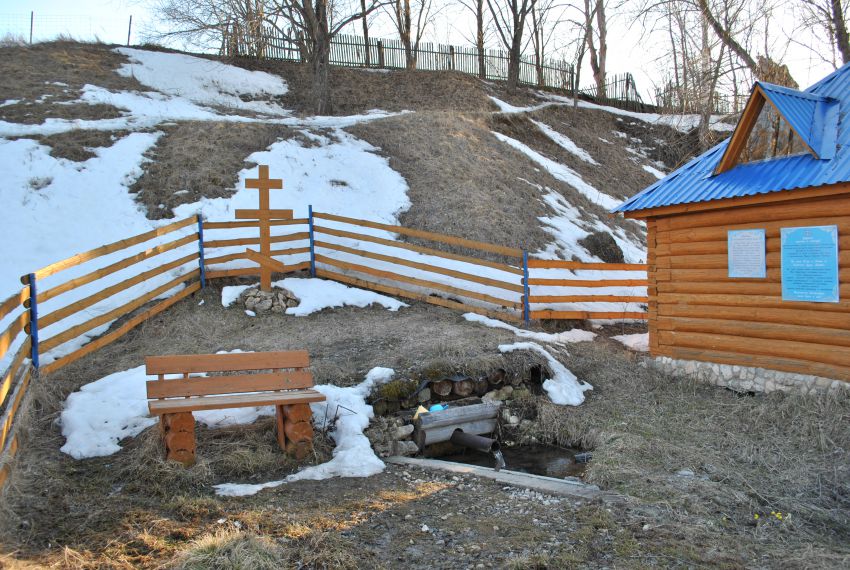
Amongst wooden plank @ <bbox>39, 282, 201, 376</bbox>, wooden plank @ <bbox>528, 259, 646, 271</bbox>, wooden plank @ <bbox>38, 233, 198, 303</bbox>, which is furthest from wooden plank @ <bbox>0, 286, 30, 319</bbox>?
wooden plank @ <bbox>528, 259, 646, 271</bbox>

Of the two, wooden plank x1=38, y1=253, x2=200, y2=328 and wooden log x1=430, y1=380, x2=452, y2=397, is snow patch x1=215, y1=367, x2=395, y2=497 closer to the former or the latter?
wooden log x1=430, y1=380, x2=452, y2=397

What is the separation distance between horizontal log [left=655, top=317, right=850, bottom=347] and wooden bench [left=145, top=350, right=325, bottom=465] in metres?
5.98

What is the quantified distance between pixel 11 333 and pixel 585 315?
984 cm

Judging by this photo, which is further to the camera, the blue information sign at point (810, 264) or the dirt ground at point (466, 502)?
the blue information sign at point (810, 264)

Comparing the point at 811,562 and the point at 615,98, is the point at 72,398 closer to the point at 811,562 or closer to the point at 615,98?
the point at 811,562

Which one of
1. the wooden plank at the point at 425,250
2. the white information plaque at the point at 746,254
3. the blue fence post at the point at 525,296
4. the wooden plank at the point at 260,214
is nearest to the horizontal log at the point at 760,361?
the white information plaque at the point at 746,254

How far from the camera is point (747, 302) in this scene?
8.73 m

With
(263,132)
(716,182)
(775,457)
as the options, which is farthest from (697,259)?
(263,132)

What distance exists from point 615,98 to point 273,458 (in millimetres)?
33013

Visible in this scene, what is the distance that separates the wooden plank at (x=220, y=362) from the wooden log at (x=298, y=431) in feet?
2.10

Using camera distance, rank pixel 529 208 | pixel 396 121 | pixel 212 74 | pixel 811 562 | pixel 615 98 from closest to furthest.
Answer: pixel 811 562, pixel 529 208, pixel 396 121, pixel 212 74, pixel 615 98

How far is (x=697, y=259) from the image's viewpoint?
371 inches

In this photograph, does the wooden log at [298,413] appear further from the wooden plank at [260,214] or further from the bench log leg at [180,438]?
the wooden plank at [260,214]

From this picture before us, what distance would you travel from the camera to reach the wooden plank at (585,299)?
12007mm
